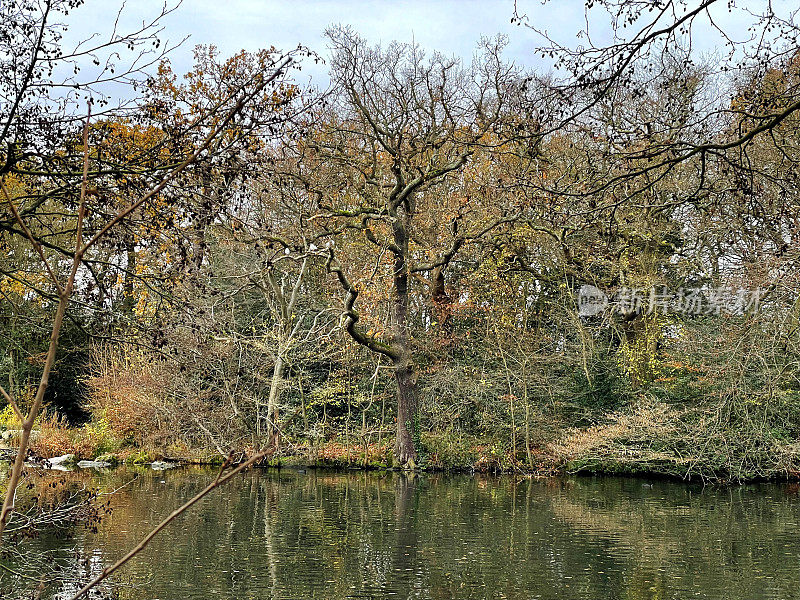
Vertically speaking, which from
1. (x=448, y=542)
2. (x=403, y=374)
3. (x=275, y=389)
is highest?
(x=403, y=374)

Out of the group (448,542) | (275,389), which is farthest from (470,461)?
(448,542)

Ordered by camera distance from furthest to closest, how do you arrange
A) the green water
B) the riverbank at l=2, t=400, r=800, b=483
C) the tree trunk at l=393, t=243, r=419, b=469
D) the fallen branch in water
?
the tree trunk at l=393, t=243, r=419, b=469 → the riverbank at l=2, t=400, r=800, b=483 → the green water → the fallen branch in water

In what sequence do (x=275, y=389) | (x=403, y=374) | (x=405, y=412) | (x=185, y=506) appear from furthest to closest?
(x=275, y=389) → (x=403, y=374) → (x=405, y=412) → (x=185, y=506)

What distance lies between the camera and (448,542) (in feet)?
35.0

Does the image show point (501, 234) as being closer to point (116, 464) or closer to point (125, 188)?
point (116, 464)

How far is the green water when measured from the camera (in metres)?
8.12

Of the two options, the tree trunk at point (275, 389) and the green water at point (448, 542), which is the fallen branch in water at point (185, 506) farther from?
the tree trunk at point (275, 389)

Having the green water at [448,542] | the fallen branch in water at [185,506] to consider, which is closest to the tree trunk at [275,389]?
the green water at [448,542]

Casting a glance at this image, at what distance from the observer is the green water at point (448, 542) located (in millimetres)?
8125

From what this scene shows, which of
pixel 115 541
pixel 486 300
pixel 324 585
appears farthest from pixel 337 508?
pixel 486 300

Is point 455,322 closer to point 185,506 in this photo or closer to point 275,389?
point 275,389

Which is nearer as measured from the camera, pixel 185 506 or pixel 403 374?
pixel 185 506

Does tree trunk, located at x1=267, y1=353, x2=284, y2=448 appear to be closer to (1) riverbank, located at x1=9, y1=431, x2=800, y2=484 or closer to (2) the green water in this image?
(1) riverbank, located at x1=9, y1=431, x2=800, y2=484

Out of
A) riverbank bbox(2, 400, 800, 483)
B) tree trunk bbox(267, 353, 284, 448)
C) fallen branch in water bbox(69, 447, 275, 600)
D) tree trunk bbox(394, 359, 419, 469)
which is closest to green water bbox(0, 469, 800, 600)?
riverbank bbox(2, 400, 800, 483)
